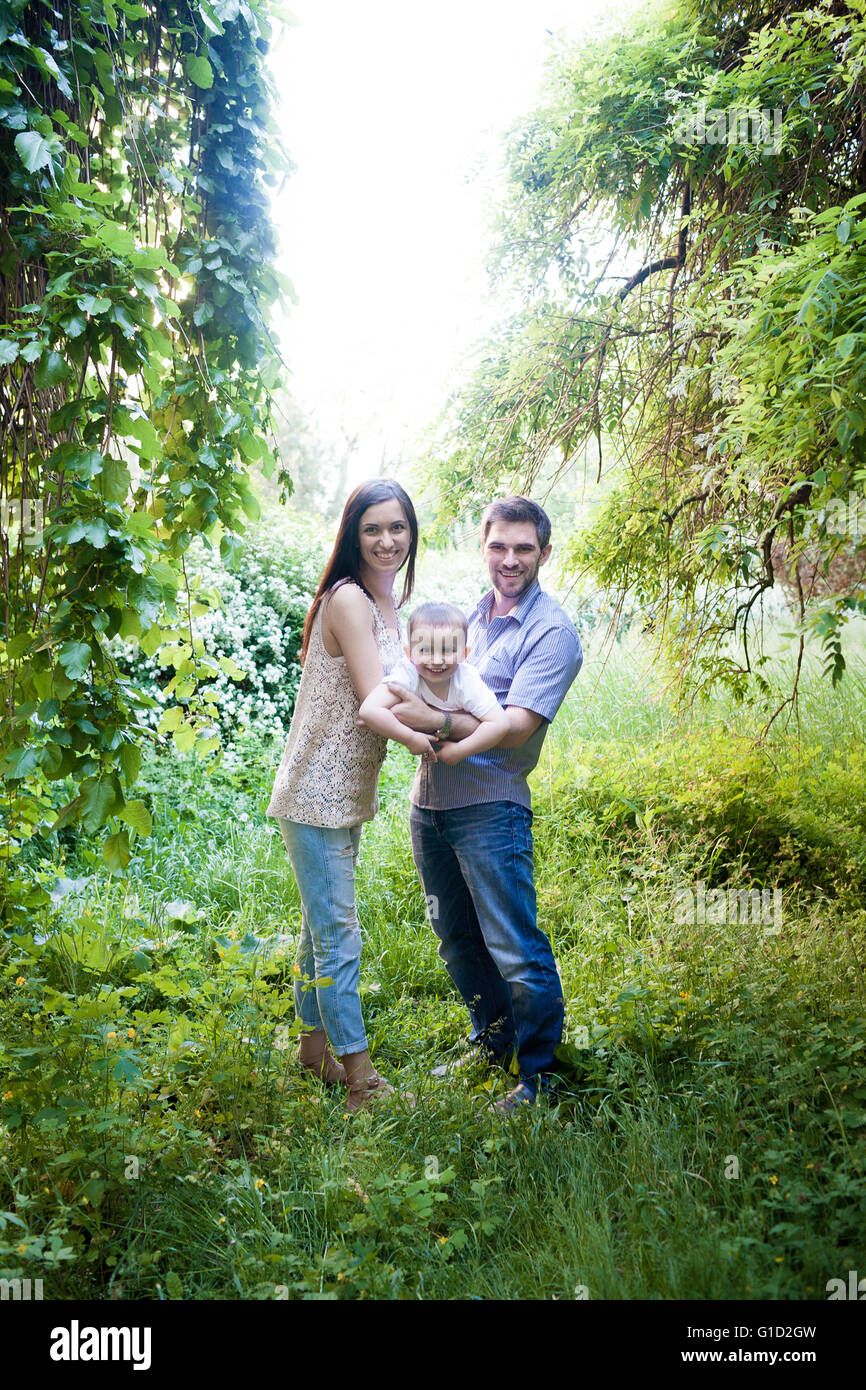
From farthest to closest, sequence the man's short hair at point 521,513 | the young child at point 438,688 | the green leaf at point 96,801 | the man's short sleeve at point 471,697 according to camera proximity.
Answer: the man's short hair at point 521,513
the man's short sleeve at point 471,697
the young child at point 438,688
the green leaf at point 96,801

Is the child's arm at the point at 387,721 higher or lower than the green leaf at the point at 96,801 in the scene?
higher

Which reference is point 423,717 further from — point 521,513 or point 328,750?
point 521,513

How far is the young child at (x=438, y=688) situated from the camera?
2.43m

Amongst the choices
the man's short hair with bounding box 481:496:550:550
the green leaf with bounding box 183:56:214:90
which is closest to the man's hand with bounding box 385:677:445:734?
the man's short hair with bounding box 481:496:550:550

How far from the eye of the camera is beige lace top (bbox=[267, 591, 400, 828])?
2.63 metres

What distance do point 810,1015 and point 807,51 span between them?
330 centimetres

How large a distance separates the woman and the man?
0.84ft

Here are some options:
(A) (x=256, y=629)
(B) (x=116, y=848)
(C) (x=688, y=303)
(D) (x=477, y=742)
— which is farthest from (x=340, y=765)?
(A) (x=256, y=629)

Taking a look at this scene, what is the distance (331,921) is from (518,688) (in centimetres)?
85

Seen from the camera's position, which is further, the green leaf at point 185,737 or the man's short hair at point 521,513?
the green leaf at point 185,737

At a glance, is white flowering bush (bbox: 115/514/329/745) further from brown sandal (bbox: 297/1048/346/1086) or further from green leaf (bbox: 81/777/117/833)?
green leaf (bbox: 81/777/117/833)

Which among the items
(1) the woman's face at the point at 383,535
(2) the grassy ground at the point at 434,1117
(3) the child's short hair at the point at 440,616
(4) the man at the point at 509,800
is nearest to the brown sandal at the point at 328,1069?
(2) the grassy ground at the point at 434,1117

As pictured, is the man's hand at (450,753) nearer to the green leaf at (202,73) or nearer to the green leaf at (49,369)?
the green leaf at (49,369)

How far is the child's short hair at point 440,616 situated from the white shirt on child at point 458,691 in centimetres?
13
